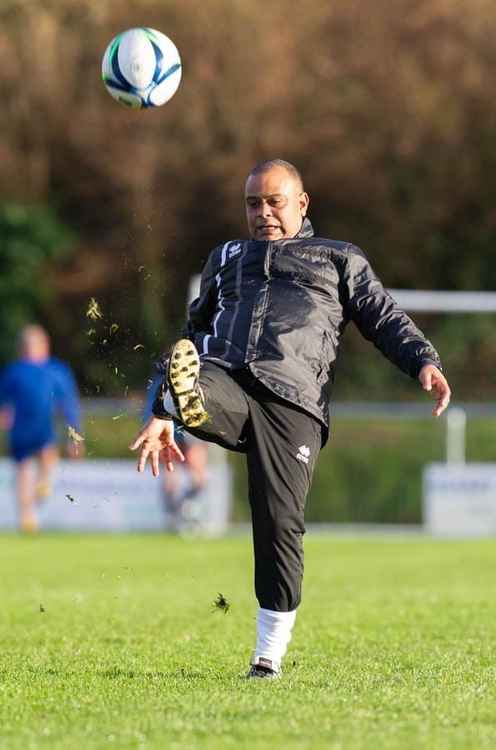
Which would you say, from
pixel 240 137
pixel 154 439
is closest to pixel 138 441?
pixel 154 439

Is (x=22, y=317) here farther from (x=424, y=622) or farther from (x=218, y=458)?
(x=424, y=622)

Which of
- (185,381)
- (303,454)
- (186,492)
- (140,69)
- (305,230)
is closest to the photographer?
(185,381)

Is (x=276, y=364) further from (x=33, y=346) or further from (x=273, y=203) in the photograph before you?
(x=33, y=346)

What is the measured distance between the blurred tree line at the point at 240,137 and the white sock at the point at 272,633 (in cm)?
2586

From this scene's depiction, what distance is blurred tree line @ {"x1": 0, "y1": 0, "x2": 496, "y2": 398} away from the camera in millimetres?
32656

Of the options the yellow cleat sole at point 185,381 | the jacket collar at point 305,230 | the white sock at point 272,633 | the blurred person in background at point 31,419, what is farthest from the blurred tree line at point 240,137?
the yellow cleat sole at point 185,381

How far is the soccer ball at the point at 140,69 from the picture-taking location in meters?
7.78

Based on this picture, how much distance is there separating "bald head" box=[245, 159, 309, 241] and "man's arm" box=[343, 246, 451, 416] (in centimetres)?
28

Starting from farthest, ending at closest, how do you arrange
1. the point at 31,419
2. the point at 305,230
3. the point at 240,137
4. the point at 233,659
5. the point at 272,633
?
the point at 240,137, the point at 31,419, the point at 233,659, the point at 305,230, the point at 272,633

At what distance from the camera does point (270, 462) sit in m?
6.11

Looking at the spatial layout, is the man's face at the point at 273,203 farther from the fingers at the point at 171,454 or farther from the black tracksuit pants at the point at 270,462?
the fingers at the point at 171,454

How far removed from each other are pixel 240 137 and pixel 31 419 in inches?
597

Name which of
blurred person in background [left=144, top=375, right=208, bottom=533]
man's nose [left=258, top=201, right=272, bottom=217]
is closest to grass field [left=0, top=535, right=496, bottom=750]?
man's nose [left=258, top=201, right=272, bottom=217]

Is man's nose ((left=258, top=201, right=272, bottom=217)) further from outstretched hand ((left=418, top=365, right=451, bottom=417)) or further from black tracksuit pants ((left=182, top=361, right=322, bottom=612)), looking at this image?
outstretched hand ((left=418, top=365, right=451, bottom=417))
